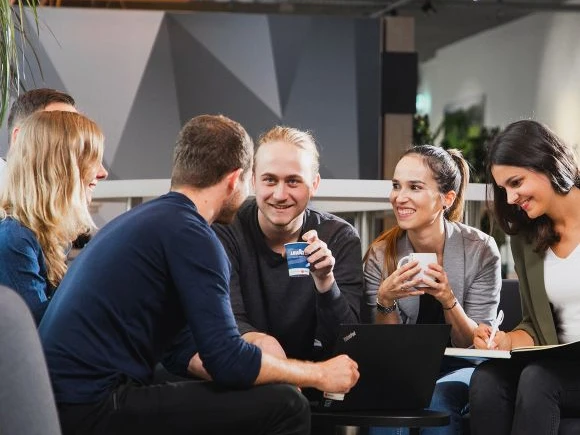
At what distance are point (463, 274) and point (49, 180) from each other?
145 centimetres

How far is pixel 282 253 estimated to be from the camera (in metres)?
3.35

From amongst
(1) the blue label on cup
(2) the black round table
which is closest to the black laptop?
(2) the black round table

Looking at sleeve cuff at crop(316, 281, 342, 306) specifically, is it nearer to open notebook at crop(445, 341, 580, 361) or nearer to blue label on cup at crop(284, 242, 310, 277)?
blue label on cup at crop(284, 242, 310, 277)

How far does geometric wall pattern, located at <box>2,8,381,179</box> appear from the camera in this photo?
29.4ft

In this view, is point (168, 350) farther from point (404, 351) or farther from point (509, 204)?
point (509, 204)

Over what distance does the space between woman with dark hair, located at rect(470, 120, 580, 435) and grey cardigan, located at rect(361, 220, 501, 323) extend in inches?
7.3

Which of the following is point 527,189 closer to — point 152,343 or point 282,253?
point 282,253

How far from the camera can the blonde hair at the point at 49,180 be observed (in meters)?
2.90

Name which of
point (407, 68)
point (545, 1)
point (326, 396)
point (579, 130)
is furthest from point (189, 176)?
point (545, 1)

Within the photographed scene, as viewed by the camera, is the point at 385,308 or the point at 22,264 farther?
the point at 385,308

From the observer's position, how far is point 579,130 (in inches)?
505

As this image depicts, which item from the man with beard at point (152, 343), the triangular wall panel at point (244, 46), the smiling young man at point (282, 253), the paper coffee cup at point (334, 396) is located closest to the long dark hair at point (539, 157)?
the smiling young man at point (282, 253)

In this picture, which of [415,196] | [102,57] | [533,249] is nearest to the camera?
[533,249]

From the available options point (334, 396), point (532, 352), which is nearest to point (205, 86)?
point (532, 352)
